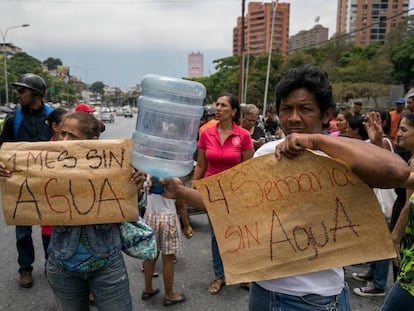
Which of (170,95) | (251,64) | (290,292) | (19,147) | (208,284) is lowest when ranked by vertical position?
(208,284)

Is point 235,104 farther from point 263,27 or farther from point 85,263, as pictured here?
point 263,27

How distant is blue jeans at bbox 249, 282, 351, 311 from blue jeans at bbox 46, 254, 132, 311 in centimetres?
79

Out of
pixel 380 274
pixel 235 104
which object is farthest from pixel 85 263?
pixel 380 274

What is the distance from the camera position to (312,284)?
1362mm

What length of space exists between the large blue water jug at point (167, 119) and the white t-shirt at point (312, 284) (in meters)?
0.67

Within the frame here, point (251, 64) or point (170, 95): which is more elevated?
point (251, 64)

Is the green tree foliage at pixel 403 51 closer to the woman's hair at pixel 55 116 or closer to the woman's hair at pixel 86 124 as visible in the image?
the woman's hair at pixel 55 116

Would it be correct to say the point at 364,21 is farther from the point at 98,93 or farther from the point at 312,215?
the point at 98,93

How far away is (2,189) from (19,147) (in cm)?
23

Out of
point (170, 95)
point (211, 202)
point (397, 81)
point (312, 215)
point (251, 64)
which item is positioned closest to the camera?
point (312, 215)

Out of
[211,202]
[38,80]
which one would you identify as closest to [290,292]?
[211,202]

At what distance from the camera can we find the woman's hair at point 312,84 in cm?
140

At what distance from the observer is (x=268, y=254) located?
4.58ft

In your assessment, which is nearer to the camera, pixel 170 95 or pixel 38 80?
pixel 170 95
